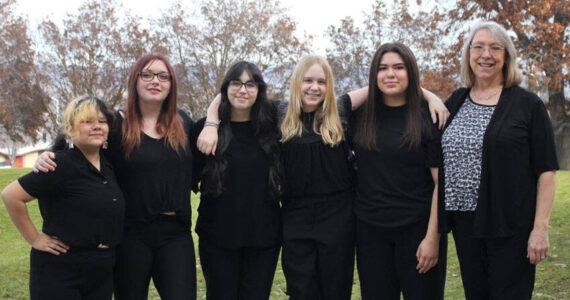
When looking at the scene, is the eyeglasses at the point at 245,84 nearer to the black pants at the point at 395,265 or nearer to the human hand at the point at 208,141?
the human hand at the point at 208,141

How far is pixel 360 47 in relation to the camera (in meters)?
29.3

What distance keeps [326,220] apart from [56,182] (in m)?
1.89

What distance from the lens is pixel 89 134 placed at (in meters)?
3.72

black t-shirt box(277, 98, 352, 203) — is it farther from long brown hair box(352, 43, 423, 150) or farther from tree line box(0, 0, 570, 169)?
tree line box(0, 0, 570, 169)

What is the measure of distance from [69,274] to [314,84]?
2158 mm

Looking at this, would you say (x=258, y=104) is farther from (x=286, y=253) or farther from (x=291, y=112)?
(x=286, y=253)

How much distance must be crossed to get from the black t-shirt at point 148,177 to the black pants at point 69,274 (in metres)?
0.39

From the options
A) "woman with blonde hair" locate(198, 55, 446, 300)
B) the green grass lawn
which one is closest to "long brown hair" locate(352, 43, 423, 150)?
"woman with blonde hair" locate(198, 55, 446, 300)

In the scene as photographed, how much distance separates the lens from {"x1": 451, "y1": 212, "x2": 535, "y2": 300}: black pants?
11.9ft

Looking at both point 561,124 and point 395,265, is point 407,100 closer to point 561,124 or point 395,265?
point 395,265

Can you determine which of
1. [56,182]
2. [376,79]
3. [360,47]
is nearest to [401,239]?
[376,79]

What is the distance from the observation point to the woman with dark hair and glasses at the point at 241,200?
426 cm

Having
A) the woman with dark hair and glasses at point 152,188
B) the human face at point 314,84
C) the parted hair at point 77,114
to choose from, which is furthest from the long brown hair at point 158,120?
the human face at point 314,84

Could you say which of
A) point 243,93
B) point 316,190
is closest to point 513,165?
point 316,190
